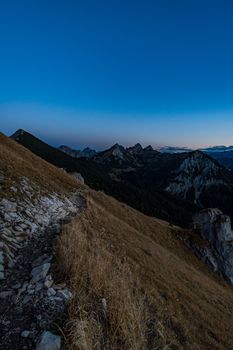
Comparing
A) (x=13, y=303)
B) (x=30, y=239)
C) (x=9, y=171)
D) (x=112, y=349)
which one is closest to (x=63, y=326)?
(x=112, y=349)

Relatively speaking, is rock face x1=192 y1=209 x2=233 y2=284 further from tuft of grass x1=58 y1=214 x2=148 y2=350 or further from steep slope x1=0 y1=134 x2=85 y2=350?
tuft of grass x1=58 y1=214 x2=148 y2=350

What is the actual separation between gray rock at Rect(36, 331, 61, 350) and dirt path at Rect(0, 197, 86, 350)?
176mm

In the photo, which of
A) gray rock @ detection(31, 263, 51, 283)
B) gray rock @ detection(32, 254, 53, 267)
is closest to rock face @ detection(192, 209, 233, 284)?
gray rock @ detection(32, 254, 53, 267)

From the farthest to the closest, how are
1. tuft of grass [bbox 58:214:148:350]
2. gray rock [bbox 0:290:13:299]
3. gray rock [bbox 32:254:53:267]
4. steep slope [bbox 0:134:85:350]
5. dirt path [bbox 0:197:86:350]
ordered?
1. gray rock [bbox 32:254:53:267]
2. gray rock [bbox 0:290:13:299]
3. steep slope [bbox 0:134:85:350]
4. dirt path [bbox 0:197:86:350]
5. tuft of grass [bbox 58:214:148:350]

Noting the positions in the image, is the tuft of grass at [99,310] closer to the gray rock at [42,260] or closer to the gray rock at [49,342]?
the gray rock at [49,342]

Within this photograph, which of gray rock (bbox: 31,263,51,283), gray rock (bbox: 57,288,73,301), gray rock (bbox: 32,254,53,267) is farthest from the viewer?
gray rock (bbox: 32,254,53,267)

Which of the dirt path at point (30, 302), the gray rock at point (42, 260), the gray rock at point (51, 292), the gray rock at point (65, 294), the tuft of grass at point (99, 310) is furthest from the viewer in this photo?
the gray rock at point (42, 260)

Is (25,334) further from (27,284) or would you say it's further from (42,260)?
(42,260)

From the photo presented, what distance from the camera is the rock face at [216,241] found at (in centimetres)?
4688

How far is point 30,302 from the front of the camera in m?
6.19

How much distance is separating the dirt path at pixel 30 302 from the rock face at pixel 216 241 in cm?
4260

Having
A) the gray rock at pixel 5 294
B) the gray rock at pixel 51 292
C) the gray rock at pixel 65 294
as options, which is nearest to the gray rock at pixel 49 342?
the gray rock at pixel 65 294

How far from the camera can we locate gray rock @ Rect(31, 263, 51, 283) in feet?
23.0

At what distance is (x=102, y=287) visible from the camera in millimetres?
6852
